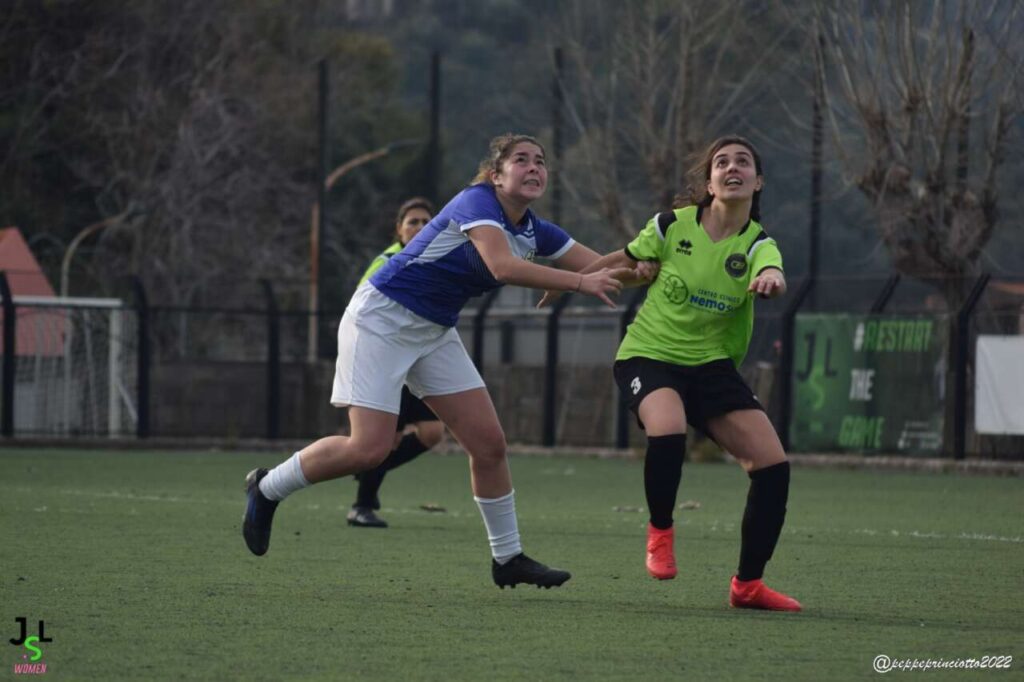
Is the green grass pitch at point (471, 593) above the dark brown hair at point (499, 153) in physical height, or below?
below

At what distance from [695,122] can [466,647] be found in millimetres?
22514

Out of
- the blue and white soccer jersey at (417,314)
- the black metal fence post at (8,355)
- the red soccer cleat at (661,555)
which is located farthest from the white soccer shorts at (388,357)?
the black metal fence post at (8,355)

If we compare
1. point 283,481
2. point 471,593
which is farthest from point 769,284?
point 283,481

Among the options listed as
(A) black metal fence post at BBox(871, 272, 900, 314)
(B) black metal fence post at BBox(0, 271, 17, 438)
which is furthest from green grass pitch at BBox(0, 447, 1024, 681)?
(B) black metal fence post at BBox(0, 271, 17, 438)

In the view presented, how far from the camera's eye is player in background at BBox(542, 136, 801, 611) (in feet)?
24.3

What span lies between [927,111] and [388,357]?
15209mm

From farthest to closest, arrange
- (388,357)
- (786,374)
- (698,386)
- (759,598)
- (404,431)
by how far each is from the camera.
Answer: (786,374), (404,431), (388,357), (698,386), (759,598)

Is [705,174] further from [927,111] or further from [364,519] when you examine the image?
[927,111]

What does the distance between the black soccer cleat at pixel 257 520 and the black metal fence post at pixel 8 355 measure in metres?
14.8

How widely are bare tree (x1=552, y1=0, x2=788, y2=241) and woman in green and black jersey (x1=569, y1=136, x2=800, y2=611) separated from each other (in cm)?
1827

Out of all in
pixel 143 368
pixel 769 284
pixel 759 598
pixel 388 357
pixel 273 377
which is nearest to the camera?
pixel 769 284

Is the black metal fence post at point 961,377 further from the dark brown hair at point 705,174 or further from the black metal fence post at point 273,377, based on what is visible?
the dark brown hair at point 705,174

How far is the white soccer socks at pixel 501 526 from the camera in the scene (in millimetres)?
7832

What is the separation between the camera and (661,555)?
747 cm
